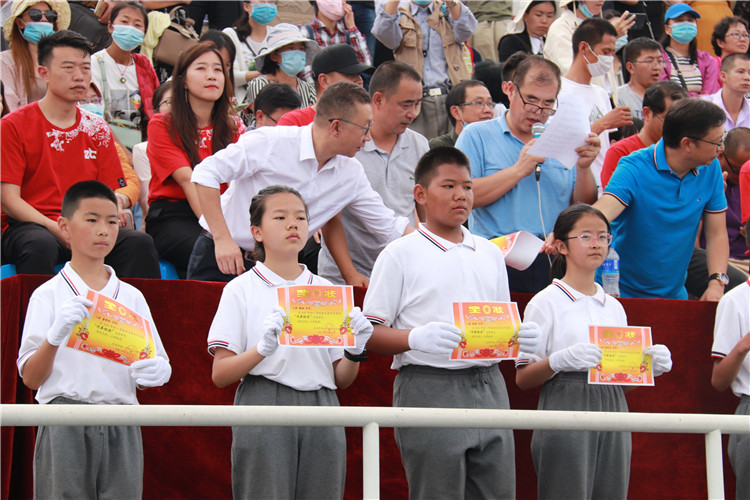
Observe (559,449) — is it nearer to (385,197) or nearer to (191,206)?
(385,197)

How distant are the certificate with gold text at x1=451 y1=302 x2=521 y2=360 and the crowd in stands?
0.06 meters

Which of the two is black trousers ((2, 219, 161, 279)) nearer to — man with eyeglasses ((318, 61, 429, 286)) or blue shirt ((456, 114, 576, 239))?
man with eyeglasses ((318, 61, 429, 286))

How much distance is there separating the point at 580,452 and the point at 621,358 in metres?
0.39

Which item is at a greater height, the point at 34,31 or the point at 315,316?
the point at 34,31

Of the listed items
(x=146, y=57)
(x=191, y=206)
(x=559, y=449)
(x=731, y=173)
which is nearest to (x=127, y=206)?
(x=191, y=206)

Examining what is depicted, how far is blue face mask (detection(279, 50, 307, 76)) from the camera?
22.4ft

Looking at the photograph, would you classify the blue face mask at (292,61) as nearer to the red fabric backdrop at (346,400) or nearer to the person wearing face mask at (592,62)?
the person wearing face mask at (592,62)

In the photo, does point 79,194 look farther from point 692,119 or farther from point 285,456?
point 692,119

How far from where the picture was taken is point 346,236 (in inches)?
178

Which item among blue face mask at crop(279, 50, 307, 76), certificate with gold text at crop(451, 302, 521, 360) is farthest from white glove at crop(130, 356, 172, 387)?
blue face mask at crop(279, 50, 307, 76)

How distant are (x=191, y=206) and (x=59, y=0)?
2.53 m

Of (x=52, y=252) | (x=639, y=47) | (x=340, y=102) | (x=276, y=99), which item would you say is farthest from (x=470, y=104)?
(x=52, y=252)

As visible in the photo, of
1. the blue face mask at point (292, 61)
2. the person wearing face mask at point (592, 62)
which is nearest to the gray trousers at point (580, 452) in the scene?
the person wearing face mask at point (592, 62)

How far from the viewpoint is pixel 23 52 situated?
20.1ft
